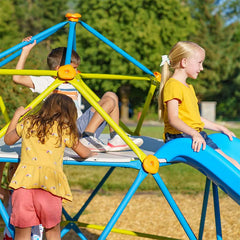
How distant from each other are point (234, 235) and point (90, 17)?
50.5ft

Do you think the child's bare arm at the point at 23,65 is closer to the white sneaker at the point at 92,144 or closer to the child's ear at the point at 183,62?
the white sneaker at the point at 92,144

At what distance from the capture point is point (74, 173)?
780 centimetres

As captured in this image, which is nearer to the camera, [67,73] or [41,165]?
[41,165]

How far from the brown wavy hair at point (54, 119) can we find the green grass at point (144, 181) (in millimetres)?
3673

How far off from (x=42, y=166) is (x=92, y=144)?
490 mm

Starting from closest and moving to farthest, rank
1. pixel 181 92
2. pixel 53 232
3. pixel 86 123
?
pixel 53 232 < pixel 181 92 < pixel 86 123

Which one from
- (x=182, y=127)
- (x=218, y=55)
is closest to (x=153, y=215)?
(x=182, y=127)

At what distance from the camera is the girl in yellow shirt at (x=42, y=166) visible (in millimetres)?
2400

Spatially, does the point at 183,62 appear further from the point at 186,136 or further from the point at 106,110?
the point at 106,110

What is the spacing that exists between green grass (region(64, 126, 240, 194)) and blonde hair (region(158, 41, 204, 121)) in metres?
3.20

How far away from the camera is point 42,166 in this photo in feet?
7.95

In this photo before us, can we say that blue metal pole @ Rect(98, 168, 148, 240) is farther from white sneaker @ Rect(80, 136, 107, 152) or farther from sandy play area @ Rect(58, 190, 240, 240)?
sandy play area @ Rect(58, 190, 240, 240)

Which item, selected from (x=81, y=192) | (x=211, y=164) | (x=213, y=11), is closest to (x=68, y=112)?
(x=211, y=164)

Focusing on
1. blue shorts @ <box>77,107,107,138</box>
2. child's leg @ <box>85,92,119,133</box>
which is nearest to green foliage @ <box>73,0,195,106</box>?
blue shorts @ <box>77,107,107,138</box>
